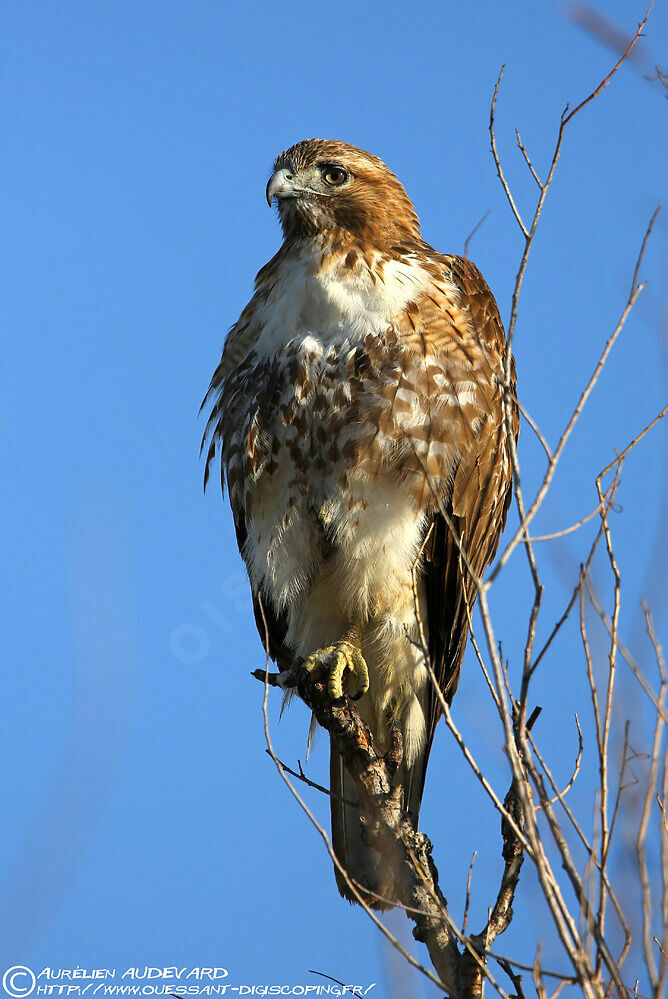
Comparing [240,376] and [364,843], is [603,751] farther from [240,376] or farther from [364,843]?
[240,376]

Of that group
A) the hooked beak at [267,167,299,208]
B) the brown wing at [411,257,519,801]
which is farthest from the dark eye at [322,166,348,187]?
the brown wing at [411,257,519,801]

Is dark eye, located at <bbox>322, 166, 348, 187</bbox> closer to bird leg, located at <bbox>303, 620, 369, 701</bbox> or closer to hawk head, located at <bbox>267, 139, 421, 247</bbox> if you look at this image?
hawk head, located at <bbox>267, 139, 421, 247</bbox>

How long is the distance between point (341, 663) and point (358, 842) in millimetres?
683

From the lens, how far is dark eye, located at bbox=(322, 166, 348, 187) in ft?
14.1

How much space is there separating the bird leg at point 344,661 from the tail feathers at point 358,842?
11.7 inches

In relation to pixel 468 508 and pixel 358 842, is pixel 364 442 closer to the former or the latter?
pixel 468 508

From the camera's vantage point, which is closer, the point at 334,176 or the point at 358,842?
the point at 358,842

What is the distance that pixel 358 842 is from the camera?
410cm

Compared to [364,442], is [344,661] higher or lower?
lower

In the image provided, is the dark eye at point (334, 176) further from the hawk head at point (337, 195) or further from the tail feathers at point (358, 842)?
the tail feathers at point (358, 842)

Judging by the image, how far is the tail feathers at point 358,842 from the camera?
11.9ft

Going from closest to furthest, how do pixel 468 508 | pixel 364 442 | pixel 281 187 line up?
1. pixel 364 442
2. pixel 468 508
3. pixel 281 187

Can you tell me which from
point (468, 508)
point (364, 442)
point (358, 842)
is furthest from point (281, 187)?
point (358, 842)

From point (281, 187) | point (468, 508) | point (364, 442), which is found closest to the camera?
point (364, 442)
